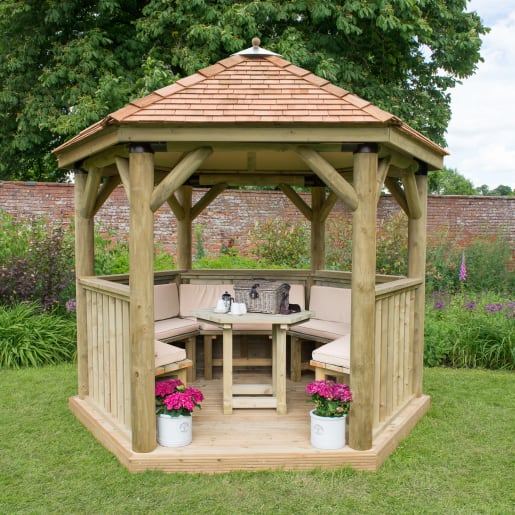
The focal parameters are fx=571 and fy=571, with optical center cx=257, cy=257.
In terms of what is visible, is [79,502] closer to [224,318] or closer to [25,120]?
[224,318]

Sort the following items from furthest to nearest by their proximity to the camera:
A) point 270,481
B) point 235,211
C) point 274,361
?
point 235,211
point 274,361
point 270,481

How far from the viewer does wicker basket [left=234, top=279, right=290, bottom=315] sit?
18.4 feet

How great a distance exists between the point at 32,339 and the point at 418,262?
514 cm

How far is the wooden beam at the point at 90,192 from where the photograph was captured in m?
5.13

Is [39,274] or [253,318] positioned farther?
[39,274]

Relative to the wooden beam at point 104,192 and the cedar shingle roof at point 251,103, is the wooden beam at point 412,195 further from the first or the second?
the wooden beam at point 104,192

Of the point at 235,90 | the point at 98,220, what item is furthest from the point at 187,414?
the point at 98,220

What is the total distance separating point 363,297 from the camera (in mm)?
4285

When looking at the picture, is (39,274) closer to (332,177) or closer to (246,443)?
(246,443)

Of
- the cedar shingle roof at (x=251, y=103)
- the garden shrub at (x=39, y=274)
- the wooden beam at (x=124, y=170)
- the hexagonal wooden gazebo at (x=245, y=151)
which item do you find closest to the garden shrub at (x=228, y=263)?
the garden shrub at (x=39, y=274)

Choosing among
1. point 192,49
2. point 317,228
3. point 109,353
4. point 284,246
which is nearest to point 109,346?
point 109,353

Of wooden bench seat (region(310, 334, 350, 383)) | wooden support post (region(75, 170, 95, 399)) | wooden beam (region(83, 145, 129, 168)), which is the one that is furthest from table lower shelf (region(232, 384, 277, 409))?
wooden beam (region(83, 145, 129, 168))

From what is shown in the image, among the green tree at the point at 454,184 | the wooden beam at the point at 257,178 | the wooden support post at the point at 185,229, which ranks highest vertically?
the green tree at the point at 454,184

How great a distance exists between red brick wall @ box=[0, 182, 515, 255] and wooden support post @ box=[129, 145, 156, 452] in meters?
7.60
